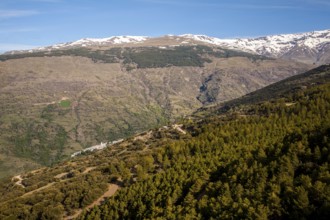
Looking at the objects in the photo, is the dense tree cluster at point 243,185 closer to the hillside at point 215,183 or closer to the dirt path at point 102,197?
the hillside at point 215,183

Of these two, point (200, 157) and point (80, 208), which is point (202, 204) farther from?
point (80, 208)

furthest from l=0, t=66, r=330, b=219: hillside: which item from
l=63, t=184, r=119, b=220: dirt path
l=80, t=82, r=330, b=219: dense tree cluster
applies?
l=63, t=184, r=119, b=220: dirt path

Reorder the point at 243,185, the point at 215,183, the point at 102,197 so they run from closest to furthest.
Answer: the point at 243,185
the point at 215,183
the point at 102,197

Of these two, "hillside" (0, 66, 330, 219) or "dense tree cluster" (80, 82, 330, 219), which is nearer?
"dense tree cluster" (80, 82, 330, 219)

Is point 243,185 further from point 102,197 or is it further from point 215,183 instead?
point 102,197

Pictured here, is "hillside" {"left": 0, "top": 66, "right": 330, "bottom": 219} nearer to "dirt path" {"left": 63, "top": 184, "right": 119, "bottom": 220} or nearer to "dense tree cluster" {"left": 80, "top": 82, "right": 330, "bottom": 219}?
"dense tree cluster" {"left": 80, "top": 82, "right": 330, "bottom": 219}

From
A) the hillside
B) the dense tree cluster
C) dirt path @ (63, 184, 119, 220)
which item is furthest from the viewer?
dirt path @ (63, 184, 119, 220)

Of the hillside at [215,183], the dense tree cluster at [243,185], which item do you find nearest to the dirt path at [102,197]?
the hillside at [215,183]

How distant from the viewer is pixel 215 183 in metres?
102

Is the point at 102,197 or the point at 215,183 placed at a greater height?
the point at 215,183

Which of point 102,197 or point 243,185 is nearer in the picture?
point 243,185

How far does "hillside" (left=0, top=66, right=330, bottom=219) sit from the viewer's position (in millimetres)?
81188

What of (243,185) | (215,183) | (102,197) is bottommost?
(102,197)

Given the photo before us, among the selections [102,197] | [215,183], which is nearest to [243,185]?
[215,183]
